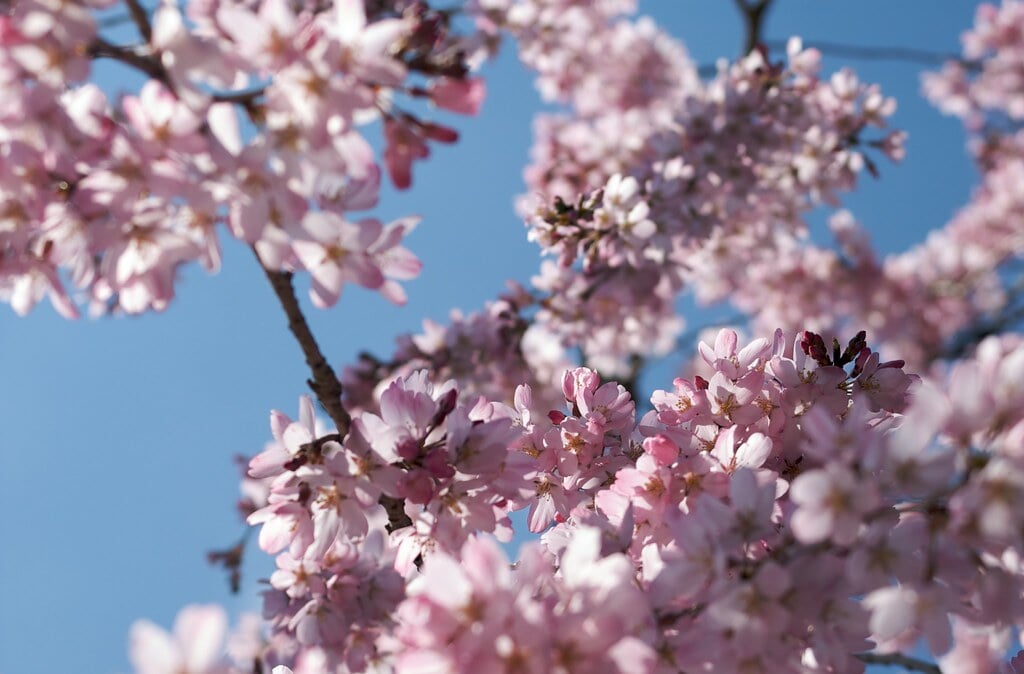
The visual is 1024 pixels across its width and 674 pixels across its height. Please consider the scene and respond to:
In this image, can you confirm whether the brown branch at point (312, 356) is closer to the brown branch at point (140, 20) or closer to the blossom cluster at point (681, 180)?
the brown branch at point (140, 20)

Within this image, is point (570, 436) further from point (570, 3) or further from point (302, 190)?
point (570, 3)

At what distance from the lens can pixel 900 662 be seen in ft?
7.32

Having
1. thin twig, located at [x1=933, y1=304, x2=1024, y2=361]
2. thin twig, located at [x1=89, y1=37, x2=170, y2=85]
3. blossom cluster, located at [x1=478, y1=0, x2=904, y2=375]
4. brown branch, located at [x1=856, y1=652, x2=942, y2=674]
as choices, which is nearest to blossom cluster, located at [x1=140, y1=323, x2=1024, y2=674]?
brown branch, located at [x1=856, y1=652, x2=942, y2=674]

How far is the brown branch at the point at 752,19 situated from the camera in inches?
210

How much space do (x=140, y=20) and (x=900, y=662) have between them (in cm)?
266

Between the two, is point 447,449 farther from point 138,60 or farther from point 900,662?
point 900,662

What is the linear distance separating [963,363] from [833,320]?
8381 millimetres

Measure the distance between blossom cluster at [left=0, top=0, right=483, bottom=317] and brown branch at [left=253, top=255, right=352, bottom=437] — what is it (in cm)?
13

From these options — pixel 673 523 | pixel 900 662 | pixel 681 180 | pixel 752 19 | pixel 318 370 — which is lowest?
pixel 900 662

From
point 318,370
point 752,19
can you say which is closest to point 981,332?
point 752,19

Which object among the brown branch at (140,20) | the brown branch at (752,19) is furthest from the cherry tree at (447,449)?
the brown branch at (752,19)

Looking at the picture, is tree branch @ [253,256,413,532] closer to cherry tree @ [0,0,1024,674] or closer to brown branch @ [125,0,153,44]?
cherry tree @ [0,0,1024,674]

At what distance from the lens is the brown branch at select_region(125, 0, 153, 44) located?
4.14 feet

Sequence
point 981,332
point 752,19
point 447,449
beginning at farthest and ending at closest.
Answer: point 981,332, point 752,19, point 447,449
